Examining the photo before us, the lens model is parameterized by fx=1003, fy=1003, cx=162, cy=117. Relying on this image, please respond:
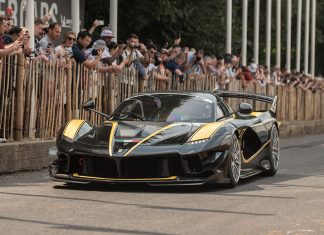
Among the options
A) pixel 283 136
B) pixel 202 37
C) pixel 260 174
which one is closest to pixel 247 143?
pixel 260 174

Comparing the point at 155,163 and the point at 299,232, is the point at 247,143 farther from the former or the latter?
the point at 299,232

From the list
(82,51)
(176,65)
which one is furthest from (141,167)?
(176,65)

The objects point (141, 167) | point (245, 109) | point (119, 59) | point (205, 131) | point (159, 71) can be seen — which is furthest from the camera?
point (159, 71)

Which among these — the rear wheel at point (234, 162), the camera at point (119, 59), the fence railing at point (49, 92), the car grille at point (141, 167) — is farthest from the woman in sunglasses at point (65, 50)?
the car grille at point (141, 167)

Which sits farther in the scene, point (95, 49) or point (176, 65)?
point (176, 65)

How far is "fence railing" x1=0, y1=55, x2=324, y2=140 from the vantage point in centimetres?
1488

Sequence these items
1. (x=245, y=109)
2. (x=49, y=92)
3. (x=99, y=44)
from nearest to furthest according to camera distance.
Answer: (x=245, y=109), (x=49, y=92), (x=99, y=44)

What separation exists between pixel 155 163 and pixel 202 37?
22520 mm

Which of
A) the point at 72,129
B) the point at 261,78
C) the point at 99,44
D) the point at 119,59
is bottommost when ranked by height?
the point at 72,129

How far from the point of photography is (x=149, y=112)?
511 inches

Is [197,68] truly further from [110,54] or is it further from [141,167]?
[141,167]

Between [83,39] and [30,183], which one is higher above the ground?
[83,39]

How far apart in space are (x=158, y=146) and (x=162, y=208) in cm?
159

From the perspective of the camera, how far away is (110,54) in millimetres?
18219
